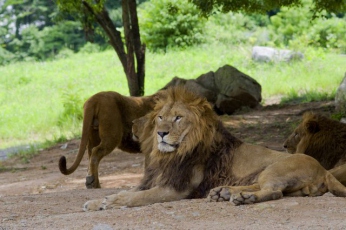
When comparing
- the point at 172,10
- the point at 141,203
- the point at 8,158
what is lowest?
the point at 8,158

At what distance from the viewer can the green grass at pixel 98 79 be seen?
645 inches

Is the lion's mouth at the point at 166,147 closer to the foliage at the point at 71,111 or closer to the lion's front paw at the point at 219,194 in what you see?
the lion's front paw at the point at 219,194

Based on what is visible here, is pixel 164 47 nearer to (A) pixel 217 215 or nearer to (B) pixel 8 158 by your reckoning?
(B) pixel 8 158

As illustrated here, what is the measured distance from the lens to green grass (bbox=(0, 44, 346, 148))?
1638 centimetres

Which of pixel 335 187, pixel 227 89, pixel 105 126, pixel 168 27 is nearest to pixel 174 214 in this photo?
pixel 335 187

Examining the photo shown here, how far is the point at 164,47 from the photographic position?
2661 centimetres

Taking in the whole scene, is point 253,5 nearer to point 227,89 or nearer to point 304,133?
point 227,89

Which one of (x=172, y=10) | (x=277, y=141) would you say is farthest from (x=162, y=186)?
(x=172, y=10)

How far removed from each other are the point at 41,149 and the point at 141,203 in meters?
8.46

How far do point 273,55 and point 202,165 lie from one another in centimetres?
1721

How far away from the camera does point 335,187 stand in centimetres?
486

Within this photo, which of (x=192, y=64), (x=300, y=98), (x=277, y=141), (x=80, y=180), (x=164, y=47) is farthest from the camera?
(x=164, y=47)

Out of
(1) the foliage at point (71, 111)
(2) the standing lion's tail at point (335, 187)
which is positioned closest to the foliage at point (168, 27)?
(1) the foliage at point (71, 111)

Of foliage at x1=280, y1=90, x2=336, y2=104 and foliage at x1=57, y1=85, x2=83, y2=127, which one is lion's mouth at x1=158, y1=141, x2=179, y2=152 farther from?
foliage at x1=57, y1=85, x2=83, y2=127
